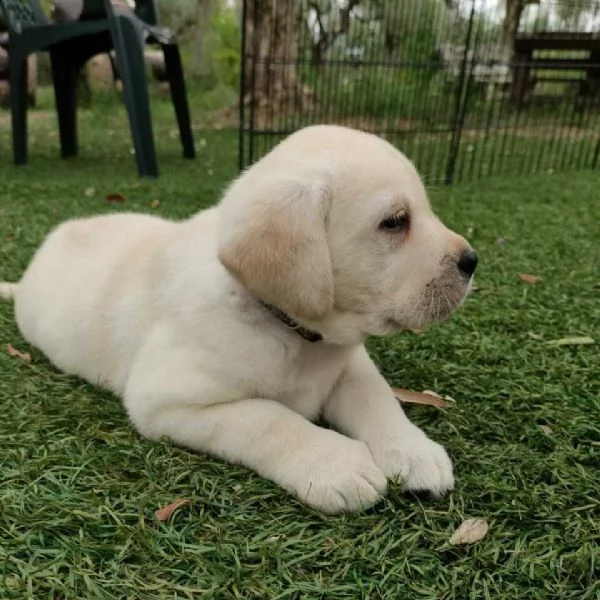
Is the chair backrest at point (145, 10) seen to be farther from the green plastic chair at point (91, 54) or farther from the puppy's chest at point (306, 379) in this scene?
the puppy's chest at point (306, 379)

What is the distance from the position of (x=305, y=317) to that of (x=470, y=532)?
63 cm

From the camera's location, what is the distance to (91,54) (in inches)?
281

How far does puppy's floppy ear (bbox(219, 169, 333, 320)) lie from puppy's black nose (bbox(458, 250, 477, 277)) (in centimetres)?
37

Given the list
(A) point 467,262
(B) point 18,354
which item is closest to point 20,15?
(B) point 18,354

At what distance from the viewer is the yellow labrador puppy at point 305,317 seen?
1.74m

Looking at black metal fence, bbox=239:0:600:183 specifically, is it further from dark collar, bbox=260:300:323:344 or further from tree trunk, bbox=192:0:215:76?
tree trunk, bbox=192:0:215:76

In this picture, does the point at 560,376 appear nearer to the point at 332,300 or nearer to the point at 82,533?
the point at 332,300

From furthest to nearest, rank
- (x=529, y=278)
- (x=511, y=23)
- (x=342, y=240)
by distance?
(x=511, y=23), (x=529, y=278), (x=342, y=240)

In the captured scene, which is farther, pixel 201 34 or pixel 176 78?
pixel 201 34

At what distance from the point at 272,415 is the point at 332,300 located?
1.08 ft

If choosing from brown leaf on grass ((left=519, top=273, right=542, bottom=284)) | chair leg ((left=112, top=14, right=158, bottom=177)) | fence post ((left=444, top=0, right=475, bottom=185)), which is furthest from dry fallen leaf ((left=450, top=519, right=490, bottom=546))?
fence post ((left=444, top=0, right=475, bottom=185))

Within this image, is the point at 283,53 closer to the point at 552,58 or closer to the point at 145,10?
the point at 145,10

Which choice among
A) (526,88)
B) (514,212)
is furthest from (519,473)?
(526,88)

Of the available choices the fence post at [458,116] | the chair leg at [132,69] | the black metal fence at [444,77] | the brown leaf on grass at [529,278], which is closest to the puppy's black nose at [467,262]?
the brown leaf on grass at [529,278]
